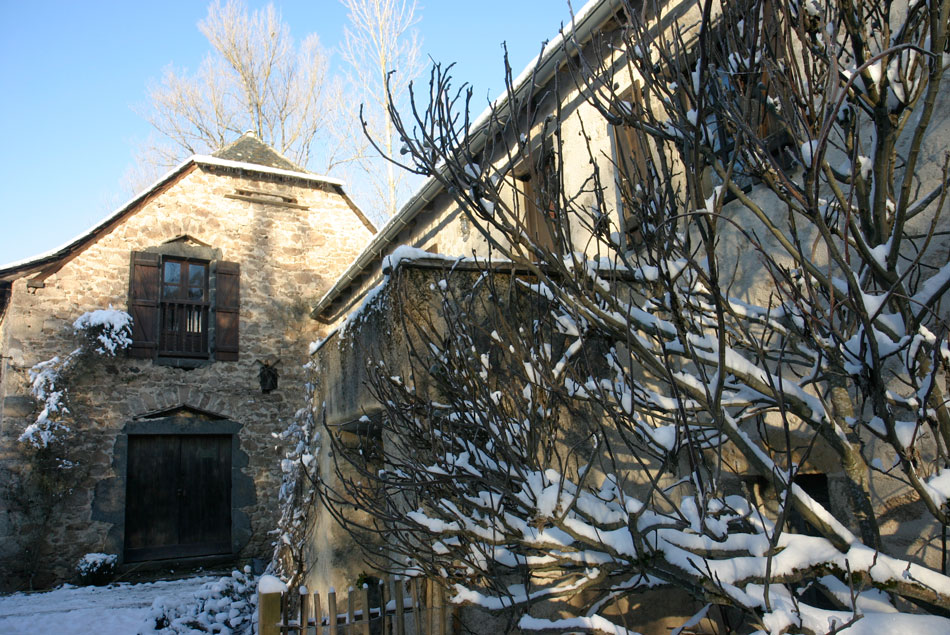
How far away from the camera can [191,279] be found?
35.2 feet

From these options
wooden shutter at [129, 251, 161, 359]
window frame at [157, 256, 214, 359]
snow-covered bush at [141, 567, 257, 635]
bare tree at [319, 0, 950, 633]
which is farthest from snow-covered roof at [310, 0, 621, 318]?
snow-covered bush at [141, 567, 257, 635]

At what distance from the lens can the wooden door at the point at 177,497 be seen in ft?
31.2

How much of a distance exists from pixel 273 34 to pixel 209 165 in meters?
8.02

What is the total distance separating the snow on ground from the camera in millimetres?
6562

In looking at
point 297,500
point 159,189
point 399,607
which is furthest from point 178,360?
point 399,607

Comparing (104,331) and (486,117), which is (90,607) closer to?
(104,331)

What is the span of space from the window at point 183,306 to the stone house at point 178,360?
→ 2cm

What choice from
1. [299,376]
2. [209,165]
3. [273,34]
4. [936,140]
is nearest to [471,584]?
[936,140]

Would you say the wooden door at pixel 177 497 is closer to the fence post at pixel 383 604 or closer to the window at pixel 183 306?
the window at pixel 183 306

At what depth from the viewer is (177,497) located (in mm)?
9828

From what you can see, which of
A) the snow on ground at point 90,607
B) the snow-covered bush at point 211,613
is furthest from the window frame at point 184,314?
the snow-covered bush at point 211,613

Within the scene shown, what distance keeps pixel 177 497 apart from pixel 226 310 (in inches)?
115

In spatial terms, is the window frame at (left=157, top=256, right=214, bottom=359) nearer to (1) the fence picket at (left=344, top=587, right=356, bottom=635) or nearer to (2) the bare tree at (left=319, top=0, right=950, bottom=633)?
(1) the fence picket at (left=344, top=587, right=356, bottom=635)

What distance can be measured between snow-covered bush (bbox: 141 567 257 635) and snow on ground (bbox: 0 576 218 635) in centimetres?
11
